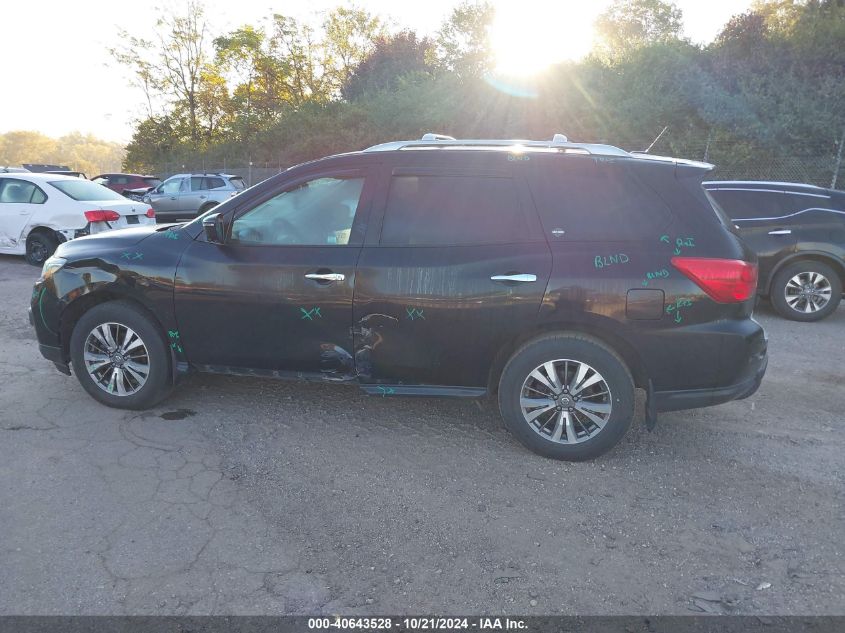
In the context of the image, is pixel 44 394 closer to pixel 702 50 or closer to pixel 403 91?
pixel 702 50

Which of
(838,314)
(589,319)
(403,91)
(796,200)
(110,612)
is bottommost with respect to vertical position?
(110,612)

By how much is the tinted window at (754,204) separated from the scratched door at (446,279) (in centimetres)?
515

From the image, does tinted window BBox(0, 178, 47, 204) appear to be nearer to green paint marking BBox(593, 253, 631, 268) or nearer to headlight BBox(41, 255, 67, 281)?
headlight BBox(41, 255, 67, 281)

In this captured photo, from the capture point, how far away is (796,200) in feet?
25.0

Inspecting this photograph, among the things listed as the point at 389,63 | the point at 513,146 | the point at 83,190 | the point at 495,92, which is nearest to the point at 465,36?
the point at 389,63

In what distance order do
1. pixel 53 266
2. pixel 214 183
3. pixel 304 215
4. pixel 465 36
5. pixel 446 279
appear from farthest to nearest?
1. pixel 465 36
2. pixel 214 183
3. pixel 53 266
4. pixel 304 215
5. pixel 446 279

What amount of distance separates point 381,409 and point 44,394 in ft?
8.48

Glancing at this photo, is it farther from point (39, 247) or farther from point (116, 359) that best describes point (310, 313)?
point (39, 247)

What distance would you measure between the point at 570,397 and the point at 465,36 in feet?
104

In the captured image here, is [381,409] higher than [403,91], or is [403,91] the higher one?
[403,91]

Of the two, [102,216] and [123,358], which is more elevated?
[102,216]

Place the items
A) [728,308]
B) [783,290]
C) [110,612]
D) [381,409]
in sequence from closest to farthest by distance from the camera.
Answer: [110,612]
[728,308]
[381,409]
[783,290]

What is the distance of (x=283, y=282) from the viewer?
12.9ft

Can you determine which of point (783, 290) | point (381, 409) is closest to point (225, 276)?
point (381, 409)
